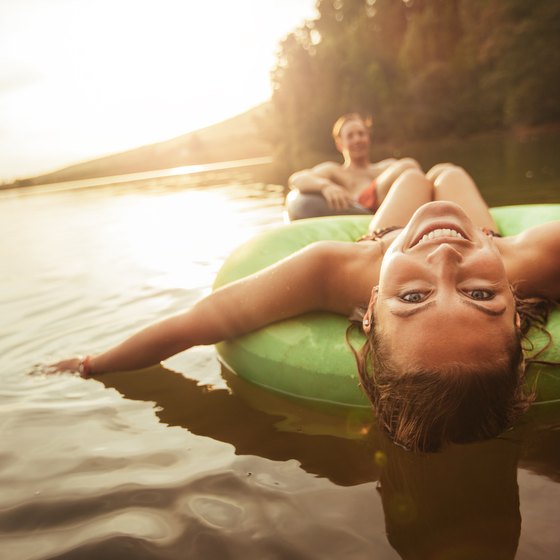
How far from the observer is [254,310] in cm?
249

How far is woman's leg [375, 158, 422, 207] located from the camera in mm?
4457

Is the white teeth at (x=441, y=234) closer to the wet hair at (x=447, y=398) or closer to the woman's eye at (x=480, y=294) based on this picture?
the woman's eye at (x=480, y=294)

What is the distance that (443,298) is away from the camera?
1.65 metres

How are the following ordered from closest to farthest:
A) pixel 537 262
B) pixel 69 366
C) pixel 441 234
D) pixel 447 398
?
pixel 447 398 → pixel 441 234 → pixel 537 262 → pixel 69 366

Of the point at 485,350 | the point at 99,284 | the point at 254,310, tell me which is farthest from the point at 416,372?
the point at 99,284

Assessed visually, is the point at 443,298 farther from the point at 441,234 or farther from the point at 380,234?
the point at 380,234

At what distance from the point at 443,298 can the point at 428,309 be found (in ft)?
0.20

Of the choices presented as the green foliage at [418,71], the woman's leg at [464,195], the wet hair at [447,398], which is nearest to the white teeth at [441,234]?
the wet hair at [447,398]

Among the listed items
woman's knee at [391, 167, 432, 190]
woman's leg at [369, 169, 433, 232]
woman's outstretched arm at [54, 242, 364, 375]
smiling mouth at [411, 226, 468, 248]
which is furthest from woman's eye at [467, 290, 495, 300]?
woman's knee at [391, 167, 432, 190]

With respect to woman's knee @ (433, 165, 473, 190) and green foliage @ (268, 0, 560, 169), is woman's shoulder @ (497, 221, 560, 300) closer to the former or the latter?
woman's knee @ (433, 165, 473, 190)

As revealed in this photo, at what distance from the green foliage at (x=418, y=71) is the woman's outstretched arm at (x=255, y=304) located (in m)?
24.3

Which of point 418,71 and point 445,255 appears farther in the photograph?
point 418,71

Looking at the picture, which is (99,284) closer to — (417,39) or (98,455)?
(98,455)

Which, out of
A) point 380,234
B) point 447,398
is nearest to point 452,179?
point 380,234
